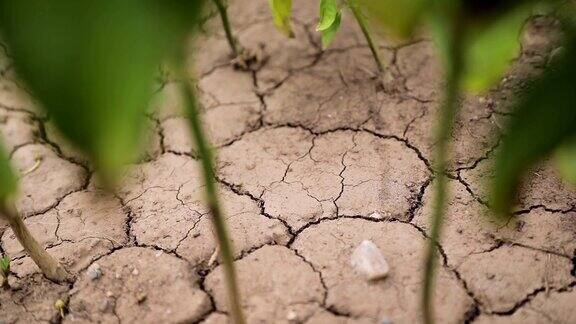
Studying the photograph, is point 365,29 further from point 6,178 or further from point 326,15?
point 6,178

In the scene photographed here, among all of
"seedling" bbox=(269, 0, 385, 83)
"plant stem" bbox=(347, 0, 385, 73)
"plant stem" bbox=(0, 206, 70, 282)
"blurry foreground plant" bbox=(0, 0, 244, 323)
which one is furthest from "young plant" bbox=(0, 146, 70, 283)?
"plant stem" bbox=(347, 0, 385, 73)

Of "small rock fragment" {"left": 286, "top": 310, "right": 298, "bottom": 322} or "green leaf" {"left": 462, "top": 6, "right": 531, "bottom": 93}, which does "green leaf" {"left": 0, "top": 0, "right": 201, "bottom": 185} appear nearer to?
"green leaf" {"left": 462, "top": 6, "right": 531, "bottom": 93}

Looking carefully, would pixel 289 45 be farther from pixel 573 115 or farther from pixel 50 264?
pixel 573 115

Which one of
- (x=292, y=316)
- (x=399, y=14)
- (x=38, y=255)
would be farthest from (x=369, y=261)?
(x=399, y=14)

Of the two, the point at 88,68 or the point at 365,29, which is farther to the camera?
the point at 365,29

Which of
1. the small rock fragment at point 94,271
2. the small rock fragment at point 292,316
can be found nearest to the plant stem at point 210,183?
the small rock fragment at point 292,316

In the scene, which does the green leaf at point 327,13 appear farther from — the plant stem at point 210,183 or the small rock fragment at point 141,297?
the small rock fragment at point 141,297
